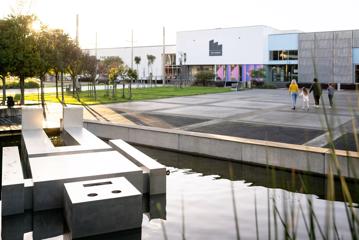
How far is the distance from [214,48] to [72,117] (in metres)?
49.5

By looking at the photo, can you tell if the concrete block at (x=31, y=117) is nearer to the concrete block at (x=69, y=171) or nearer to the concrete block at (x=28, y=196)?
the concrete block at (x=69, y=171)

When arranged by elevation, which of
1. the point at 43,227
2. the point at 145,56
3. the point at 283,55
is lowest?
the point at 43,227

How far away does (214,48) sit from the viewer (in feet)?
199

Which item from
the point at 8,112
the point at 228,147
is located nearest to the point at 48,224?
the point at 228,147

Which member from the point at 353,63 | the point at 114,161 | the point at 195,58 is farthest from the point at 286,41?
the point at 114,161

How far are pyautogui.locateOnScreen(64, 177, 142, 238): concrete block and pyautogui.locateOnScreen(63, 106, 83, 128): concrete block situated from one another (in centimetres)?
633

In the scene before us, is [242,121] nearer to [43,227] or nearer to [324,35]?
[43,227]

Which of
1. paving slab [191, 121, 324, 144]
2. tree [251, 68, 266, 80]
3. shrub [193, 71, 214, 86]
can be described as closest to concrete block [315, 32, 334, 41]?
tree [251, 68, 266, 80]

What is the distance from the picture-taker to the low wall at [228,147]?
927 centimetres

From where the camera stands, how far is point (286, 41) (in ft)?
179

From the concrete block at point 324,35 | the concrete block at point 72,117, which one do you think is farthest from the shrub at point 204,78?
the concrete block at point 72,117

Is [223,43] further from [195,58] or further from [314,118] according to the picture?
[314,118]

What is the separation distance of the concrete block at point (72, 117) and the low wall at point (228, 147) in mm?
1253

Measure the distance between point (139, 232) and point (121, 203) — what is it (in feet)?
1.79
